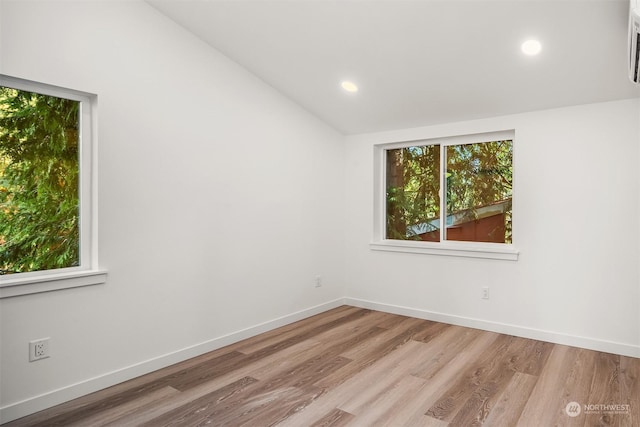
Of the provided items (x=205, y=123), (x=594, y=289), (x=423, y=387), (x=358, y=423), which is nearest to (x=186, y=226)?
(x=205, y=123)

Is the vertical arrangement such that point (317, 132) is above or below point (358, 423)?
above

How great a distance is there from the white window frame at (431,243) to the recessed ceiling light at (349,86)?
3.21ft

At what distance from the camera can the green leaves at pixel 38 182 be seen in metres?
2.22

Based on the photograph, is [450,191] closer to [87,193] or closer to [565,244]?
[565,244]

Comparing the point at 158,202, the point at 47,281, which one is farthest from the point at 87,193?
the point at 47,281

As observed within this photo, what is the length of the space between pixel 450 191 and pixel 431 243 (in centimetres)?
56

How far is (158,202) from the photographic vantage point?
2.81 m

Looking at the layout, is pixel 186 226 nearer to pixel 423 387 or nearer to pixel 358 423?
pixel 358 423

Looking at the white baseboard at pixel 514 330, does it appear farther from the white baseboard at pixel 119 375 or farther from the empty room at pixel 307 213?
the white baseboard at pixel 119 375

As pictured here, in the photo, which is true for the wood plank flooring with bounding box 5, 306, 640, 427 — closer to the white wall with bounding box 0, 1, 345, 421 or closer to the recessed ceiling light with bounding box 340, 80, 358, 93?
the white wall with bounding box 0, 1, 345, 421

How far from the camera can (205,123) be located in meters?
3.11

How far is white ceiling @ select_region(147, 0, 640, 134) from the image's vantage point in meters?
2.42

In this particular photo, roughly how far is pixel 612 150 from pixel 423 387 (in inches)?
90.8

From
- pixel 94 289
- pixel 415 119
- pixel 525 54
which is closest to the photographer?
pixel 94 289
